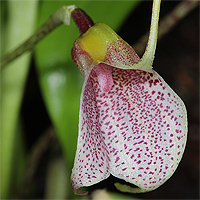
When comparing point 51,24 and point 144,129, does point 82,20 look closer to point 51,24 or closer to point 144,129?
point 51,24

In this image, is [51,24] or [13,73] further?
[13,73]

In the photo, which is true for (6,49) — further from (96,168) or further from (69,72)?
(96,168)

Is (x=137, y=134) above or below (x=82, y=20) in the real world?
below

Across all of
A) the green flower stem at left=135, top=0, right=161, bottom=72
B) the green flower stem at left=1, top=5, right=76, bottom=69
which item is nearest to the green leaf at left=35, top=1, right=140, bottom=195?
the green flower stem at left=1, top=5, right=76, bottom=69

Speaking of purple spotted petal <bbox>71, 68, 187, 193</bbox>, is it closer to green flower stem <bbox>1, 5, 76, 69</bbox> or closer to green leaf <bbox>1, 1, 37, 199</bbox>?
green flower stem <bbox>1, 5, 76, 69</bbox>

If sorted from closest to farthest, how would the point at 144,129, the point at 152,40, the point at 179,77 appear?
the point at 152,40
the point at 144,129
the point at 179,77

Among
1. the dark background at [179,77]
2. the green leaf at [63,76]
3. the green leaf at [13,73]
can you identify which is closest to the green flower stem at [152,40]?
the green leaf at [63,76]

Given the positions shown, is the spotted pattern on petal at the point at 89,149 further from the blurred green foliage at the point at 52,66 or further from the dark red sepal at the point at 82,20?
the blurred green foliage at the point at 52,66

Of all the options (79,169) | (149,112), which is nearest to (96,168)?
(79,169)

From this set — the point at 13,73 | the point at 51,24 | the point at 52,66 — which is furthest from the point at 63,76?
the point at 51,24
